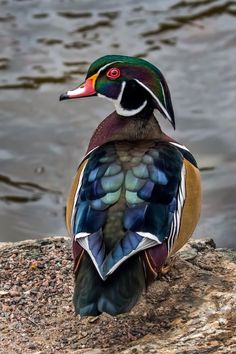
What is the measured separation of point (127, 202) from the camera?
3322 millimetres

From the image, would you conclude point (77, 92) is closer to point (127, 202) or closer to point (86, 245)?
point (127, 202)

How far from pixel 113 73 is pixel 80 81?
4.31 metres

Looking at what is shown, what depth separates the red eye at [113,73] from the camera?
3.77 m

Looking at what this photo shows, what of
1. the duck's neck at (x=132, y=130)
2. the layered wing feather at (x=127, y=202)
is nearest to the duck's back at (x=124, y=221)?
the layered wing feather at (x=127, y=202)

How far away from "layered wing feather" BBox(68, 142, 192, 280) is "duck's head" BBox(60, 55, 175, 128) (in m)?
0.26

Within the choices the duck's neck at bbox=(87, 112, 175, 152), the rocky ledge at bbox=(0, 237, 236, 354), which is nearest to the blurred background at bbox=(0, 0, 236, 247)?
the rocky ledge at bbox=(0, 237, 236, 354)

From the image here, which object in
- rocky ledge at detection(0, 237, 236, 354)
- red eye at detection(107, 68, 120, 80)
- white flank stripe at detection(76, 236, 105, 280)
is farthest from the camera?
red eye at detection(107, 68, 120, 80)

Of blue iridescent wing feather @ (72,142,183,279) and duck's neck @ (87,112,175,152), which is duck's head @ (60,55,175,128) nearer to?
duck's neck @ (87,112,175,152)

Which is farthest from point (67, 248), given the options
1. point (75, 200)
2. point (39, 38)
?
point (39, 38)

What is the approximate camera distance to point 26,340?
355 centimetres

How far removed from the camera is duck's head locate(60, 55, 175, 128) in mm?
3768

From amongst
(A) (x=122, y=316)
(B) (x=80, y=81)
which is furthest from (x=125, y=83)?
(B) (x=80, y=81)

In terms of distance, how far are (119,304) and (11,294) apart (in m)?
0.86

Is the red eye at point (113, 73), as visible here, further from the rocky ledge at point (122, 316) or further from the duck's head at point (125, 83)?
the rocky ledge at point (122, 316)
